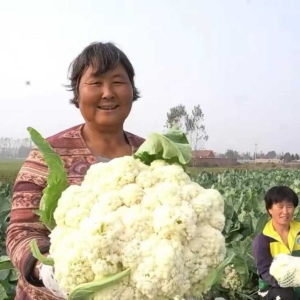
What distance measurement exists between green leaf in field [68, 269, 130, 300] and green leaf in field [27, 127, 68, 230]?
0.99 feet

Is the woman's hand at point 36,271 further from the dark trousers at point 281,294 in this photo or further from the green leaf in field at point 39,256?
the dark trousers at point 281,294

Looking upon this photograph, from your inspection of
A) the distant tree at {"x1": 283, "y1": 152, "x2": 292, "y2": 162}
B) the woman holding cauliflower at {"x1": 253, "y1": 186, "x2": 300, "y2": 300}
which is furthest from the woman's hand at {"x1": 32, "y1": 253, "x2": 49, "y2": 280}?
the distant tree at {"x1": 283, "y1": 152, "x2": 292, "y2": 162}

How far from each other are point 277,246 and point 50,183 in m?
2.32

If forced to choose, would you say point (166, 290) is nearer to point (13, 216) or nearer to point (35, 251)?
point (35, 251)

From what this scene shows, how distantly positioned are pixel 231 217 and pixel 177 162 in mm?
3785

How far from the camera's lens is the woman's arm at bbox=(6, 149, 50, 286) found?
1.67 meters

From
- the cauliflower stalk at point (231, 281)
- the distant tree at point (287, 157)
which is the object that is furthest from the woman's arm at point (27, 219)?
the distant tree at point (287, 157)

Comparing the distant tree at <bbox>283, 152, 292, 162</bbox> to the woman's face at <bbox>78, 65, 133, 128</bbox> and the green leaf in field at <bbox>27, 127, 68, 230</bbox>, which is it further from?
the green leaf in field at <bbox>27, 127, 68, 230</bbox>

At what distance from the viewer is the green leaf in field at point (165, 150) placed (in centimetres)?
157

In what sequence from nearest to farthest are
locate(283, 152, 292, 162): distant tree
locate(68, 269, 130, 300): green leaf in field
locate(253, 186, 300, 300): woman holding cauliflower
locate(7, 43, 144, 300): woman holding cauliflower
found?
locate(68, 269, 130, 300): green leaf in field < locate(7, 43, 144, 300): woman holding cauliflower < locate(253, 186, 300, 300): woman holding cauliflower < locate(283, 152, 292, 162): distant tree

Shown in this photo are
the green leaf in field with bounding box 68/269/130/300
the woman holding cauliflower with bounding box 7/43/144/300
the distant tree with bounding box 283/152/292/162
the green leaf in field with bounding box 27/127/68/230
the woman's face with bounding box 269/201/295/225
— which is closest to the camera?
the green leaf in field with bounding box 68/269/130/300

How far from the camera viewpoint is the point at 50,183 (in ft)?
5.39

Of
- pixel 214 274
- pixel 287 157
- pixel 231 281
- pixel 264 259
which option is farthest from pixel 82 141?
pixel 287 157

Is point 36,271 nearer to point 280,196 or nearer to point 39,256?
point 39,256
